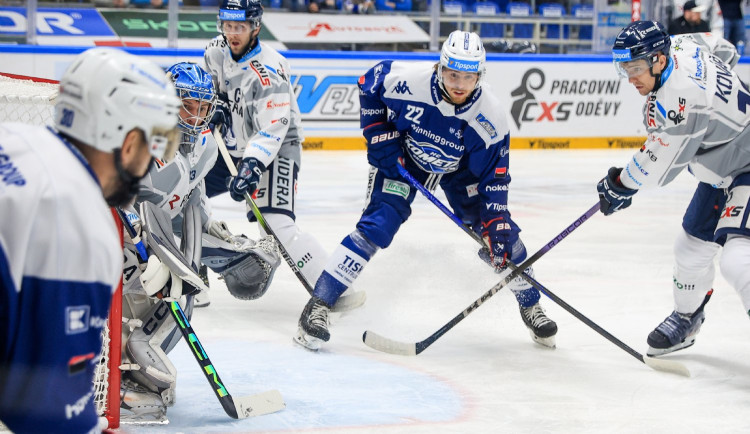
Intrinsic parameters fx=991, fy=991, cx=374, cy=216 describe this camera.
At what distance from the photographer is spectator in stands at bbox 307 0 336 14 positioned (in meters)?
10.1

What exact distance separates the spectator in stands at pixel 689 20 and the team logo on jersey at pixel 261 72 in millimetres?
6217

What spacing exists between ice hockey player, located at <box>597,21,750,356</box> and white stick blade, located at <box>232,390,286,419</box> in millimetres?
1364

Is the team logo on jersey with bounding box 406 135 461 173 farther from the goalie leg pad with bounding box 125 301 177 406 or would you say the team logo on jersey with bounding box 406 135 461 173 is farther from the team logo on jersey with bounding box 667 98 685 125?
the goalie leg pad with bounding box 125 301 177 406

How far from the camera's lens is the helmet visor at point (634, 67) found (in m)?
3.07

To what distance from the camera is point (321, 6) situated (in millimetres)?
10180

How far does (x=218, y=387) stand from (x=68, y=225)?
1.51 meters

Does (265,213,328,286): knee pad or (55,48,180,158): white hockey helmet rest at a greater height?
(55,48,180,158): white hockey helmet

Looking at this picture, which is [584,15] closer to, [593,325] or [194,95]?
[593,325]

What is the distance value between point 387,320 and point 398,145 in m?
0.73

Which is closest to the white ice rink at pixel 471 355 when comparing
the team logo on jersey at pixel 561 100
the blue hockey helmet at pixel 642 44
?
the blue hockey helmet at pixel 642 44

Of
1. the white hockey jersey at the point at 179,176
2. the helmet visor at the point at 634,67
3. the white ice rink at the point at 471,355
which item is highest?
the helmet visor at the point at 634,67

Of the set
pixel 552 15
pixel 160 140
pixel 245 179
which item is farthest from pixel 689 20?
pixel 160 140

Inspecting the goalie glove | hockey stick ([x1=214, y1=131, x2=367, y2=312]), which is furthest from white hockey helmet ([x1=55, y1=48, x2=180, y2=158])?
hockey stick ([x1=214, y1=131, x2=367, y2=312])

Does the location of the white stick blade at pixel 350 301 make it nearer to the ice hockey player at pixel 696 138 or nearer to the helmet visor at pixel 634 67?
the ice hockey player at pixel 696 138
